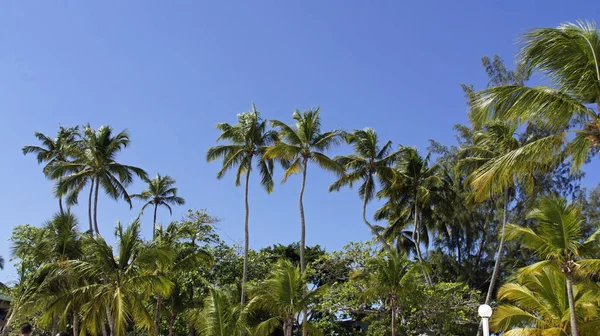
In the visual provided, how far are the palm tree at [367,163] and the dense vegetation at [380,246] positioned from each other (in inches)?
3.2

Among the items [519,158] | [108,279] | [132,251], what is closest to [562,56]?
[519,158]

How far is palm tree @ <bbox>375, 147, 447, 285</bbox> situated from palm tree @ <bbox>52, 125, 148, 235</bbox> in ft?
50.3

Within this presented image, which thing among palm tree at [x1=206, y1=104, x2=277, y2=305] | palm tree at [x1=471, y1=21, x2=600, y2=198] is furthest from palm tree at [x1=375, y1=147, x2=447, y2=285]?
palm tree at [x1=471, y1=21, x2=600, y2=198]

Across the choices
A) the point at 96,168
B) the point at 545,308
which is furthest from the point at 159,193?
the point at 545,308

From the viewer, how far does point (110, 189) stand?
98.9 feet

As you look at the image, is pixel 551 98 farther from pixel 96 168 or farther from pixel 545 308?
pixel 96 168

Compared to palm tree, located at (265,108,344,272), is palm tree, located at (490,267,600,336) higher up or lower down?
lower down

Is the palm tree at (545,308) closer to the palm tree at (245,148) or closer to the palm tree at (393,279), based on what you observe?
the palm tree at (393,279)

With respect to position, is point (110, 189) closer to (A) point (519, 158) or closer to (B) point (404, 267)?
(B) point (404, 267)

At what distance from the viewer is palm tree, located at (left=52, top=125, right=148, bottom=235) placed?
2925cm

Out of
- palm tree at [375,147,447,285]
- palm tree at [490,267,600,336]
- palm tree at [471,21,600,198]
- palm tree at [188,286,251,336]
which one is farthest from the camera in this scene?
palm tree at [375,147,447,285]

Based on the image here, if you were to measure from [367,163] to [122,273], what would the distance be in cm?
1557

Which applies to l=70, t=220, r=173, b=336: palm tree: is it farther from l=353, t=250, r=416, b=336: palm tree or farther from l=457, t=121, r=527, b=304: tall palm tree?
l=457, t=121, r=527, b=304: tall palm tree

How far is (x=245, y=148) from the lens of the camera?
2662 cm
